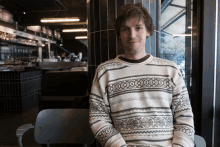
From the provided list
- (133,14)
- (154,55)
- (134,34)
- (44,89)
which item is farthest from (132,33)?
(44,89)

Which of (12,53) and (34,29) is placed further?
(34,29)

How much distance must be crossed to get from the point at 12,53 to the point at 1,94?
420 cm

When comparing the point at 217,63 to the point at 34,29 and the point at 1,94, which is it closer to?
the point at 1,94

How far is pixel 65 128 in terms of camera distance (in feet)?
4.52

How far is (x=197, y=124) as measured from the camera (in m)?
1.88

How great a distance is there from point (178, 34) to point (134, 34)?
1077 millimetres

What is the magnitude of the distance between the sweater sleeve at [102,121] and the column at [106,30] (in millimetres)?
619

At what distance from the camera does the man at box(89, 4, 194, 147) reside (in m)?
1.05

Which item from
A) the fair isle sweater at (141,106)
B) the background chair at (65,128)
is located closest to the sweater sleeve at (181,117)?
the fair isle sweater at (141,106)

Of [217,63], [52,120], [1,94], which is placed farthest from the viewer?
[1,94]

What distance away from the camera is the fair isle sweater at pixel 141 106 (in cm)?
105

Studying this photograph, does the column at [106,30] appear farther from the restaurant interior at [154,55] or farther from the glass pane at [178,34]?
the glass pane at [178,34]

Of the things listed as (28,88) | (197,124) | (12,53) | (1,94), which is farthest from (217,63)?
(12,53)

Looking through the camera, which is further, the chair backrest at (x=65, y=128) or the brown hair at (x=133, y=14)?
the chair backrest at (x=65, y=128)
